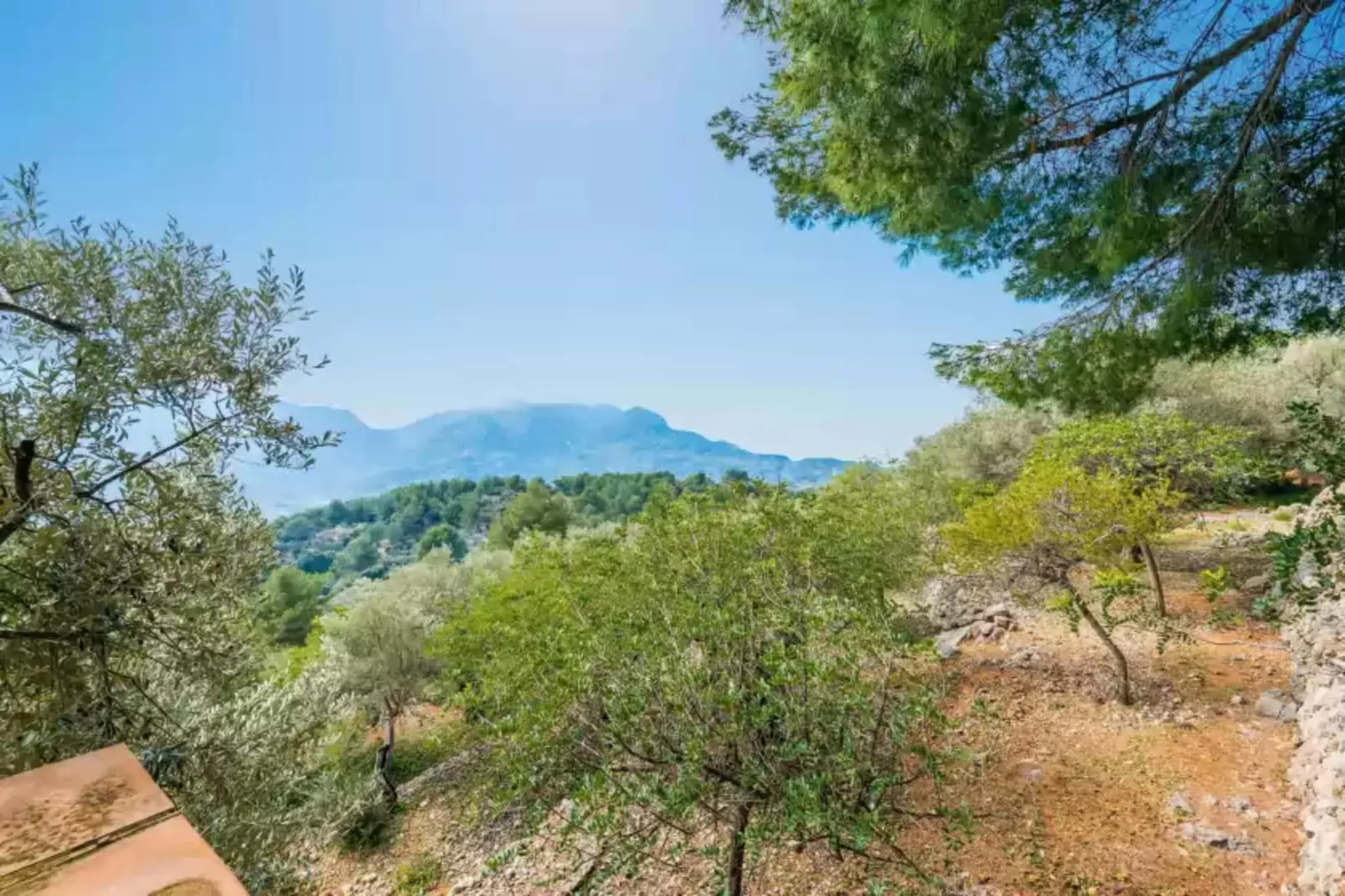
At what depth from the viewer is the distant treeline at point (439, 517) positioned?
46.0m

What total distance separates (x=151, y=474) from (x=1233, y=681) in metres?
12.0

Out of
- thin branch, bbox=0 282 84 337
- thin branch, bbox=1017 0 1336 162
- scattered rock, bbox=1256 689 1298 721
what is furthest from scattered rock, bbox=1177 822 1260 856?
thin branch, bbox=0 282 84 337

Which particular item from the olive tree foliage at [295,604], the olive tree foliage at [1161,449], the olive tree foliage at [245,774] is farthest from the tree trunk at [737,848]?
the olive tree foliage at [295,604]

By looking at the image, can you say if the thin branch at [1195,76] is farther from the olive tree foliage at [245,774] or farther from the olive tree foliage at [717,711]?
the olive tree foliage at [245,774]

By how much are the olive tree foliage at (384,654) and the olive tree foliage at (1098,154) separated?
14.3 metres

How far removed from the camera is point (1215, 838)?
500 cm

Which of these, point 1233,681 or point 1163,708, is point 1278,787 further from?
point 1233,681

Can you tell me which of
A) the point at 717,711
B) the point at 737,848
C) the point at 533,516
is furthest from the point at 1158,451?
the point at 533,516

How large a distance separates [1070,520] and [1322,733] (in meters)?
3.06

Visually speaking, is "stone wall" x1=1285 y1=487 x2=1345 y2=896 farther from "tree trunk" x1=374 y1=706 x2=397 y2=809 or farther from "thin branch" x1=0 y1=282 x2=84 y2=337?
"tree trunk" x1=374 y1=706 x2=397 y2=809

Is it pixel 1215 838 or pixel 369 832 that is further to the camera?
pixel 369 832

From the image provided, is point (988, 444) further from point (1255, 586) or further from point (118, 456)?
point (118, 456)

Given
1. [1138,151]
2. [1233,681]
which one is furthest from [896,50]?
[1233,681]

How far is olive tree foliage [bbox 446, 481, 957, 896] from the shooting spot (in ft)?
11.8
